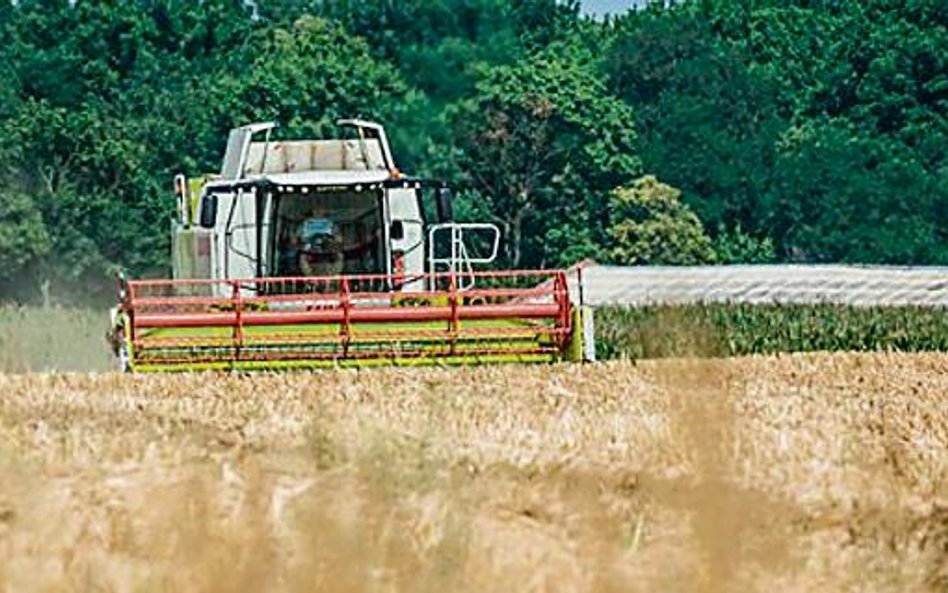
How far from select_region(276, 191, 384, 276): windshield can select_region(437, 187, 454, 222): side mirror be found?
1064mm

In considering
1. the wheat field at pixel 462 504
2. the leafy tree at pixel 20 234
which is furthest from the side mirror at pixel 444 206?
the leafy tree at pixel 20 234

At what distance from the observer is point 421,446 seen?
795 cm

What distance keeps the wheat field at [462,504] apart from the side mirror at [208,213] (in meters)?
8.03

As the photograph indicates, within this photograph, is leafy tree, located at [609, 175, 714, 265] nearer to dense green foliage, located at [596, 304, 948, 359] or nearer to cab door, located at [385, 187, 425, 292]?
dense green foliage, located at [596, 304, 948, 359]

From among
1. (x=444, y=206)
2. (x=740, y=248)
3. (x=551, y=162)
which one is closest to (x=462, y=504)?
(x=444, y=206)

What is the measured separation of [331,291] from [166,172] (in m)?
30.7

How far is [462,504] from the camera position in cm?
743

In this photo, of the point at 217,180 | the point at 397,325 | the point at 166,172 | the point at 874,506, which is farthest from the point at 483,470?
the point at 166,172

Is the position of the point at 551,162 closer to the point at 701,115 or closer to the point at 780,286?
the point at 701,115

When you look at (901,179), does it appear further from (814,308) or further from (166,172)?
(814,308)

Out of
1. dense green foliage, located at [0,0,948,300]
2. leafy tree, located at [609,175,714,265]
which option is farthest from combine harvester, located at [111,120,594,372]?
leafy tree, located at [609,175,714,265]

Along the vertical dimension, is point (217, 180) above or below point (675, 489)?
above

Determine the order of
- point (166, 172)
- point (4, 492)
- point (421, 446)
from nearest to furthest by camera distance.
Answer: point (4, 492) → point (421, 446) → point (166, 172)

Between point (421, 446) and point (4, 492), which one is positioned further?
point (421, 446)
